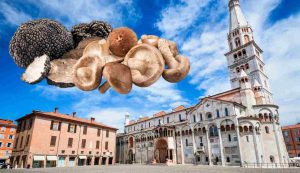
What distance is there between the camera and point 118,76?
1.23m

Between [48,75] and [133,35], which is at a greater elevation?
[133,35]

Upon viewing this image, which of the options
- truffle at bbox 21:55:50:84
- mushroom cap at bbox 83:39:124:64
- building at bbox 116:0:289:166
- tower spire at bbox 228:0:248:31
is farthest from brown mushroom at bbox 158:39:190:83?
tower spire at bbox 228:0:248:31

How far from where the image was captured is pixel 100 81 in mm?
1406

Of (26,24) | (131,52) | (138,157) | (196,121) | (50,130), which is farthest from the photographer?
(138,157)

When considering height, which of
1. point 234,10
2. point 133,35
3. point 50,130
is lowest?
point 133,35

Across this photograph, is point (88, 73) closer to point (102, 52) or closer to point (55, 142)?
point (102, 52)

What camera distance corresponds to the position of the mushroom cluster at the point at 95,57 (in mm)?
1290

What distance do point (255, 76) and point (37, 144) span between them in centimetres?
5011

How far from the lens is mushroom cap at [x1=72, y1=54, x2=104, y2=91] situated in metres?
1.38

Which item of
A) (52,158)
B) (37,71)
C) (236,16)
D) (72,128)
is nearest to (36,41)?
(37,71)

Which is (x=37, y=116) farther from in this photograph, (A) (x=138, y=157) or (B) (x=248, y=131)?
(B) (x=248, y=131)

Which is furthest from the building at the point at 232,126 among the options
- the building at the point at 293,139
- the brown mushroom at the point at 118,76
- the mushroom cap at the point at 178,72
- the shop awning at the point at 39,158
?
the brown mushroom at the point at 118,76

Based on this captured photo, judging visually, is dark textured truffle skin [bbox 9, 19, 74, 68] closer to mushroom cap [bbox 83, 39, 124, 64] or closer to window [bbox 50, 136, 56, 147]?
mushroom cap [bbox 83, 39, 124, 64]

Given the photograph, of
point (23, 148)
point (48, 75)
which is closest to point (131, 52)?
point (48, 75)
